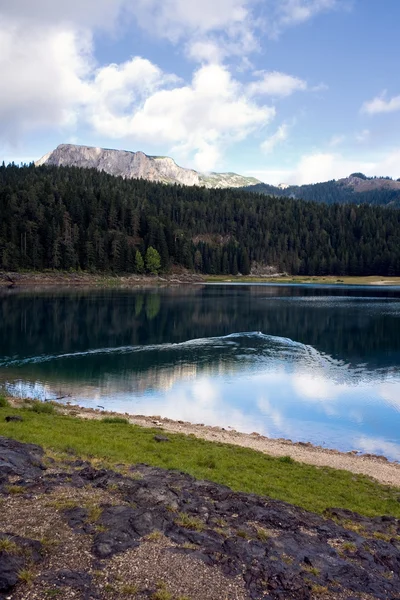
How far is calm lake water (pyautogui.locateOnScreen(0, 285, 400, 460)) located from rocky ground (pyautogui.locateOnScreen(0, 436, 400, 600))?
567 inches

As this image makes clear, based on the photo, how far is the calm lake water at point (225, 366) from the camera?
107 feet

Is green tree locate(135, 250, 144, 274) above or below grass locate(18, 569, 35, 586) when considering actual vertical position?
above

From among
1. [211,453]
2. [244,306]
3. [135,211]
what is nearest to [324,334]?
[244,306]

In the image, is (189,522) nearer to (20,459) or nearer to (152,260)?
(20,459)

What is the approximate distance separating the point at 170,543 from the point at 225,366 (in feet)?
117

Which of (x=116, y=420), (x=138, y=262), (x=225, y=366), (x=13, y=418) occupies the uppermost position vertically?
(x=138, y=262)

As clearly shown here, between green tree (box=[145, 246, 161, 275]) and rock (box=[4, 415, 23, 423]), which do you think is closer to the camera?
rock (box=[4, 415, 23, 423])

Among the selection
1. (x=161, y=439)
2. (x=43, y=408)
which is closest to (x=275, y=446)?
(x=161, y=439)

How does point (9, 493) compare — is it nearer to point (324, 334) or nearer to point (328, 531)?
point (328, 531)

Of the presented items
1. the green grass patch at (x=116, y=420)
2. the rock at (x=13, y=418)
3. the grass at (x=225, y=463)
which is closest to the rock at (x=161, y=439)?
the grass at (x=225, y=463)

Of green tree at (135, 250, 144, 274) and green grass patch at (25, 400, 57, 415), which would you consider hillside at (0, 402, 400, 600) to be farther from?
green tree at (135, 250, 144, 274)

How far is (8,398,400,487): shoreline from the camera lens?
2209 centimetres

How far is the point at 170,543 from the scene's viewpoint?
1143 cm

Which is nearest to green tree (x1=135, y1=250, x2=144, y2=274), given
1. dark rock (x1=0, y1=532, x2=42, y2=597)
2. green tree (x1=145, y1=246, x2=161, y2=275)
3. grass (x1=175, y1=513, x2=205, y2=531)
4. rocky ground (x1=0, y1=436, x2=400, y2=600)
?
green tree (x1=145, y1=246, x2=161, y2=275)
